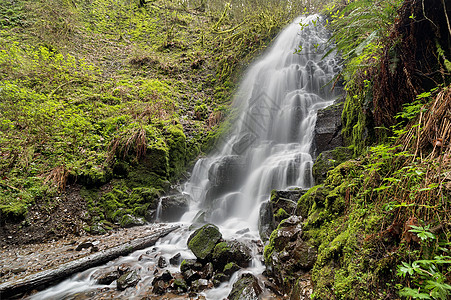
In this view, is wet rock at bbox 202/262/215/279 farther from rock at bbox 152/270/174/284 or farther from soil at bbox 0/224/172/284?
soil at bbox 0/224/172/284

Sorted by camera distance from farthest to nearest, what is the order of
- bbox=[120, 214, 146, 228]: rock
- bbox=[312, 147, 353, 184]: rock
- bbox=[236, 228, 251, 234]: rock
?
bbox=[120, 214, 146, 228]: rock
bbox=[236, 228, 251, 234]: rock
bbox=[312, 147, 353, 184]: rock

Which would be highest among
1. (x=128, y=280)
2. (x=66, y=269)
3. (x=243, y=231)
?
(x=66, y=269)

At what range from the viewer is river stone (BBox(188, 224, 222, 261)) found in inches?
156

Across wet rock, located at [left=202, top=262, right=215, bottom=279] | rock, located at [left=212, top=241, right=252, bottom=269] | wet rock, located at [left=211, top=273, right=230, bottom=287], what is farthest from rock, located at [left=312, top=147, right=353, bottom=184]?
wet rock, located at [left=202, top=262, right=215, bottom=279]

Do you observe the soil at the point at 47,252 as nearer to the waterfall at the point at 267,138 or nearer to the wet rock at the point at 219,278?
the waterfall at the point at 267,138

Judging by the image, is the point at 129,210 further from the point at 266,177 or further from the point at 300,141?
the point at 300,141

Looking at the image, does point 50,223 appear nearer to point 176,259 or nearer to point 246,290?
point 176,259

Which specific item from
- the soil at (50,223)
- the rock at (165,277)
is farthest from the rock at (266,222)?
the soil at (50,223)

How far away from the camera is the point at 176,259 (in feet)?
13.7

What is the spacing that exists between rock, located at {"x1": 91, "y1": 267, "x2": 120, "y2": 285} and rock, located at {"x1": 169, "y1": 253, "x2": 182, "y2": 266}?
0.95 m

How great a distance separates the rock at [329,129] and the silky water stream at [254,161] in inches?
31.8

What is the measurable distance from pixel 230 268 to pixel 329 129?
16.0 ft

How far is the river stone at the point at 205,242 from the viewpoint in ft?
13.0

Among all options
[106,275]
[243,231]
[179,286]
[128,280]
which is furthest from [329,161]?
[106,275]
